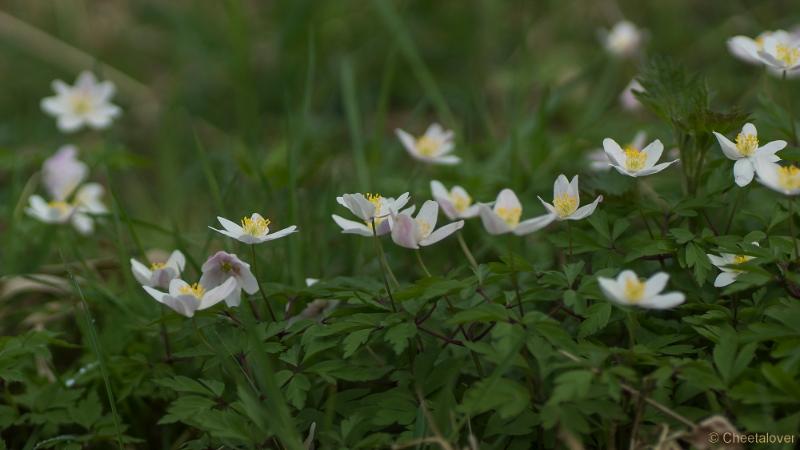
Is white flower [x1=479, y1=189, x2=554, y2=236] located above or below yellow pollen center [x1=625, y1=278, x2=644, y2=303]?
above

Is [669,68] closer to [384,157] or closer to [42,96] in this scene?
[384,157]

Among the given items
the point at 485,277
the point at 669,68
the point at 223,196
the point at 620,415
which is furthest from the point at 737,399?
the point at 223,196

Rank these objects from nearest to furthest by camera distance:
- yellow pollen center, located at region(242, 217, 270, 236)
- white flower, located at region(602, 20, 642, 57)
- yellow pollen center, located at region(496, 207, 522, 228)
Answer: yellow pollen center, located at region(496, 207, 522, 228) < yellow pollen center, located at region(242, 217, 270, 236) < white flower, located at region(602, 20, 642, 57)

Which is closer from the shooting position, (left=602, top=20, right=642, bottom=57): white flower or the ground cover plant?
the ground cover plant

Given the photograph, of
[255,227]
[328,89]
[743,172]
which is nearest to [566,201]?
[743,172]

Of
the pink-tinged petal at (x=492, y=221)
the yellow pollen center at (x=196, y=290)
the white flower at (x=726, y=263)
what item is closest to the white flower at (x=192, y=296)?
the yellow pollen center at (x=196, y=290)

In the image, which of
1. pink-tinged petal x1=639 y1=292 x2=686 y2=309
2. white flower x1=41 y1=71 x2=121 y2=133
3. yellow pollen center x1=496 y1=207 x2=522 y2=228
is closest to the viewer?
pink-tinged petal x1=639 y1=292 x2=686 y2=309

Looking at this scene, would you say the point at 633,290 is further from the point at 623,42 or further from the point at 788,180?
the point at 623,42

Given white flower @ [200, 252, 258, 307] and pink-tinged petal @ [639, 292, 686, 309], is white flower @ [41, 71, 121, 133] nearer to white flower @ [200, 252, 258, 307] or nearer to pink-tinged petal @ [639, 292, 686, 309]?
white flower @ [200, 252, 258, 307]

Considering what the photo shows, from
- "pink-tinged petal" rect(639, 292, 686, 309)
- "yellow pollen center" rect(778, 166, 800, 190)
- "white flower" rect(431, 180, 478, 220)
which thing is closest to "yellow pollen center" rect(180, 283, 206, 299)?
"white flower" rect(431, 180, 478, 220)
